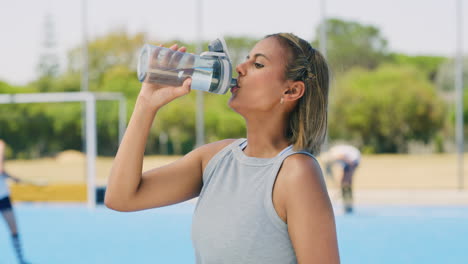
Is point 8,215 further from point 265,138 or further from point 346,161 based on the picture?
point 346,161

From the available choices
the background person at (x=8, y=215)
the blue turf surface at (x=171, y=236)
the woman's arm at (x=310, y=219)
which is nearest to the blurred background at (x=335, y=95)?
the blue turf surface at (x=171, y=236)

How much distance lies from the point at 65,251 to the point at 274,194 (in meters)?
5.57

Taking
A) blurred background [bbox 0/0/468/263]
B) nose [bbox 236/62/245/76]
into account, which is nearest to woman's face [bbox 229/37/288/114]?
nose [bbox 236/62/245/76]

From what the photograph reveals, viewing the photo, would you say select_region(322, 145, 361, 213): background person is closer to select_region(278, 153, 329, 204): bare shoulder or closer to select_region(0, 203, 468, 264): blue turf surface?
select_region(0, 203, 468, 264): blue turf surface

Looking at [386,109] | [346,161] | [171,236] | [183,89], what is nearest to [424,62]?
[386,109]

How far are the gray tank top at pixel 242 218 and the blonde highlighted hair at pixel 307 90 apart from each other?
2.9 inches

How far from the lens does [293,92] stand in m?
1.26

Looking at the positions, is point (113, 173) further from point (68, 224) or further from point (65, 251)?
point (68, 224)

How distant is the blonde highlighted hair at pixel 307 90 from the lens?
1.25 m

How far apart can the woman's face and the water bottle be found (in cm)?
4

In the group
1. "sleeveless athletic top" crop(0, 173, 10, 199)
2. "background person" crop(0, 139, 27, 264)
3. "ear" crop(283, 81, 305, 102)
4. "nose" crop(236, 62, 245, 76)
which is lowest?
"background person" crop(0, 139, 27, 264)

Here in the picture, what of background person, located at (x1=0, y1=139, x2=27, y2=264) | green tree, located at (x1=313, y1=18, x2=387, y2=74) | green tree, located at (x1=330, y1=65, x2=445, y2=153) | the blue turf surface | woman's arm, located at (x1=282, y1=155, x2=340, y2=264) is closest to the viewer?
woman's arm, located at (x1=282, y1=155, x2=340, y2=264)

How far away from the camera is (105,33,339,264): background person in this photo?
1.09 m

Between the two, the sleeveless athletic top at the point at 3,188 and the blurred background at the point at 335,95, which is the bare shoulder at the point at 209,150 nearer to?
the sleeveless athletic top at the point at 3,188
